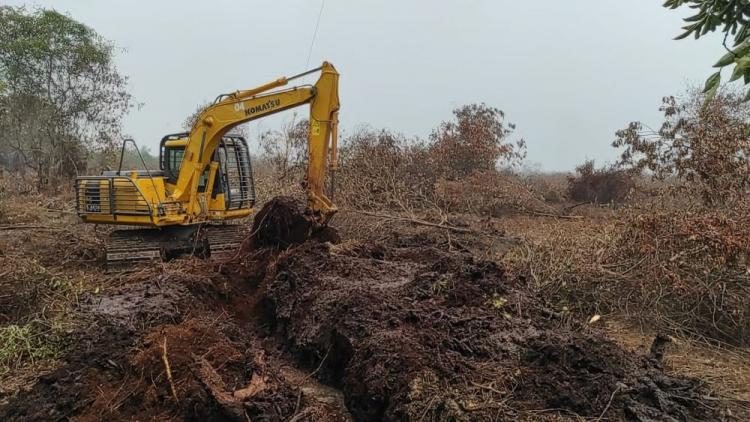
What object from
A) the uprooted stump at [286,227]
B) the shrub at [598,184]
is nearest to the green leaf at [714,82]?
the uprooted stump at [286,227]

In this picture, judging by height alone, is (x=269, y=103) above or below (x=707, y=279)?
above

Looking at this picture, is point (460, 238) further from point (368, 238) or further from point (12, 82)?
point (12, 82)

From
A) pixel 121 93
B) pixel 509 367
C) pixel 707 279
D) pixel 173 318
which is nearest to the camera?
pixel 509 367

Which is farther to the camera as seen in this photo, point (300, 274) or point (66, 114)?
point (66, 114)

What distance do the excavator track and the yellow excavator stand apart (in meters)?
0.01

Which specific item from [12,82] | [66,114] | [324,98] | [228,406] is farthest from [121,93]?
[228,406]

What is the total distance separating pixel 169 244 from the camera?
346 inches

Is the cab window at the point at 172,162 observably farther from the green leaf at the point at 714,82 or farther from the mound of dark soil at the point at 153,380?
the green leaf at the point at 714,82

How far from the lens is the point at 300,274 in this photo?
638 cm

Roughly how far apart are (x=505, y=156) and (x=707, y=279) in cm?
1163

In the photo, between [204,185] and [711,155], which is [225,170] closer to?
[204,185]

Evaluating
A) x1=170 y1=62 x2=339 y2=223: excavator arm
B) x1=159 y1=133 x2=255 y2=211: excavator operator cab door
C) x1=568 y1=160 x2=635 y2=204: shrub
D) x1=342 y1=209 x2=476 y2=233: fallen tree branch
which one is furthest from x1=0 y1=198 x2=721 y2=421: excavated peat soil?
x1=568 y1=160 x2=635 y2=204: shrub

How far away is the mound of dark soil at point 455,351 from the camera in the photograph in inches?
132

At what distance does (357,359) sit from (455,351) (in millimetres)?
792
